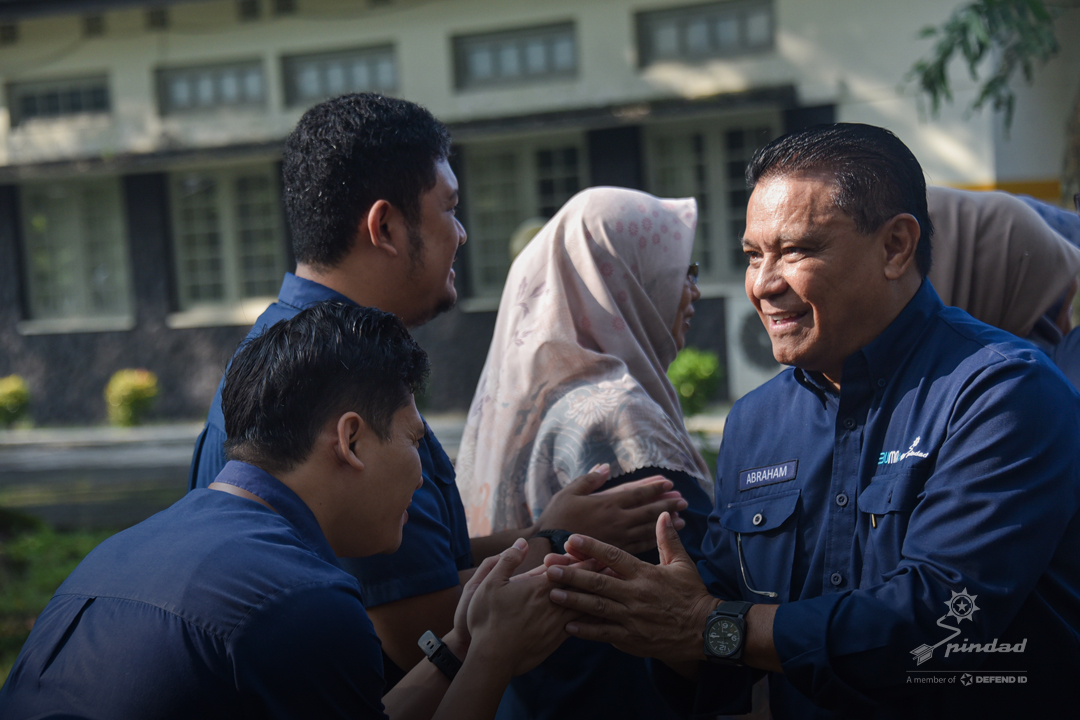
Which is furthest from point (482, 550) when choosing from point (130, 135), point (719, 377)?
point (130, 135)

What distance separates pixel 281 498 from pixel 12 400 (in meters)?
15.0

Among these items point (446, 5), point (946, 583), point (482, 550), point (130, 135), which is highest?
point (446, 5)

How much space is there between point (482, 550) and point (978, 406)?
124cm

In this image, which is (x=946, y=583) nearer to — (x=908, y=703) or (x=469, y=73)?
(x=908, y=703)

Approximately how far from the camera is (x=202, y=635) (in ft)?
4.42

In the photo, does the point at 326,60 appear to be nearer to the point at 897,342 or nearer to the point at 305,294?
the point at 305,294

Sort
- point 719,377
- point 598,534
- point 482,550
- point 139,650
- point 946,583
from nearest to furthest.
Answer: point 139,650 → point 946,583 → point 598,534 → point 482,550 → point 719,377

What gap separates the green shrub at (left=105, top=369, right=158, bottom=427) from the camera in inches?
547

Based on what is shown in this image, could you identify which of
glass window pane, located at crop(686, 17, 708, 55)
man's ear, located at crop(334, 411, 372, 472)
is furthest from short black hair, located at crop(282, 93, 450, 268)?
glass window pane, located at crop(686, 17, 708, 55)

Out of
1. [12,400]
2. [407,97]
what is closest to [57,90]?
[12,400]

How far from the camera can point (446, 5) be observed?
1263cm

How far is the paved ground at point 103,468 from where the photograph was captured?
9.26 metres

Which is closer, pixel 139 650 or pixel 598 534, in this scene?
pixel 139 650

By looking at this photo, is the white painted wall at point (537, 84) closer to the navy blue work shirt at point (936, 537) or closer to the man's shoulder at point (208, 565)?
the navy blue work shirt at point (936, 537)
